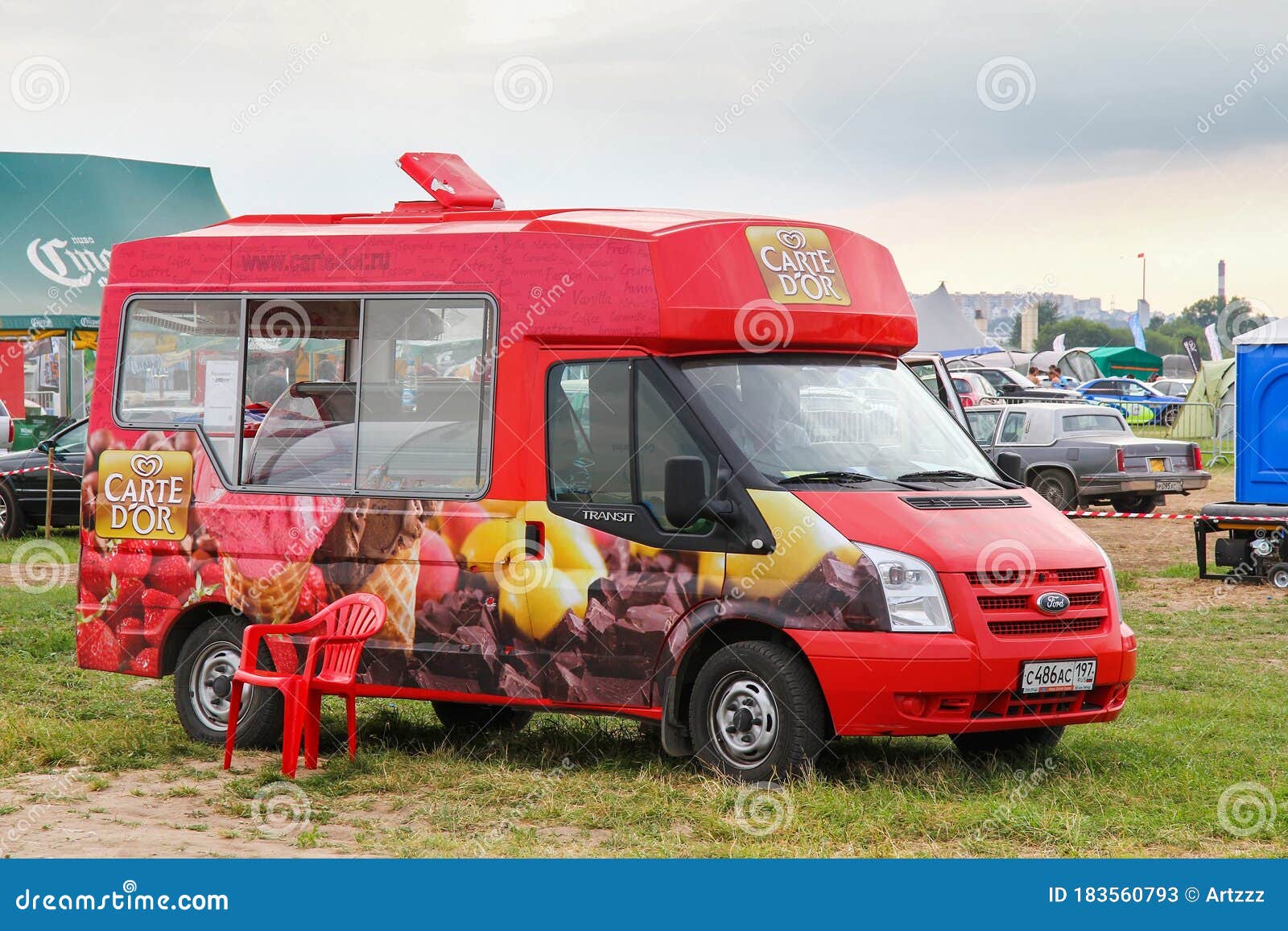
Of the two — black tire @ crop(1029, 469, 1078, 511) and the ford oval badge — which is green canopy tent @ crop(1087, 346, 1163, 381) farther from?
the ford oval badge

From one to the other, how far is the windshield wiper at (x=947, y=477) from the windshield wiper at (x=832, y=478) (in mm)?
110

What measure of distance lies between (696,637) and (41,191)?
2845cm

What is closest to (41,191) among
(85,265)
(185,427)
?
(85,265)

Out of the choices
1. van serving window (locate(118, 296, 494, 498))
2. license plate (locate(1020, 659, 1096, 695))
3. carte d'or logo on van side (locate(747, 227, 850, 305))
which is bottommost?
license plate (locate(1020, 659, 1096, 695))

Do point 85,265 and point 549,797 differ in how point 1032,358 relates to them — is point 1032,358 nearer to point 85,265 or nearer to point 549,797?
point 85,265

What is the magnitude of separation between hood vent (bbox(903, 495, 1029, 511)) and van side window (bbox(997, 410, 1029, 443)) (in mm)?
17516

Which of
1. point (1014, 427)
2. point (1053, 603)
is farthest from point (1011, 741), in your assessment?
point (1014, 427)

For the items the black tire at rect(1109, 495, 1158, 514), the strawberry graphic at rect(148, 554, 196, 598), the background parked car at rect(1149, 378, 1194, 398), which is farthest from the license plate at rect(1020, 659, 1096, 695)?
the background parked car at rect(1149, 378, 1194, 398)

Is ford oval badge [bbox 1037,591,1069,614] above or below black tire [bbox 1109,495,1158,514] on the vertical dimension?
below

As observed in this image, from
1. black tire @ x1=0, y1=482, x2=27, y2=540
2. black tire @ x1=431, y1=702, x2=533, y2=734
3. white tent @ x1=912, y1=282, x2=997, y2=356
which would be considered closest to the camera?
black tire @ x1=431, y1=702, x2=533, y2=734

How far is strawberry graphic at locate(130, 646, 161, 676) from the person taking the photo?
9.27 metres
